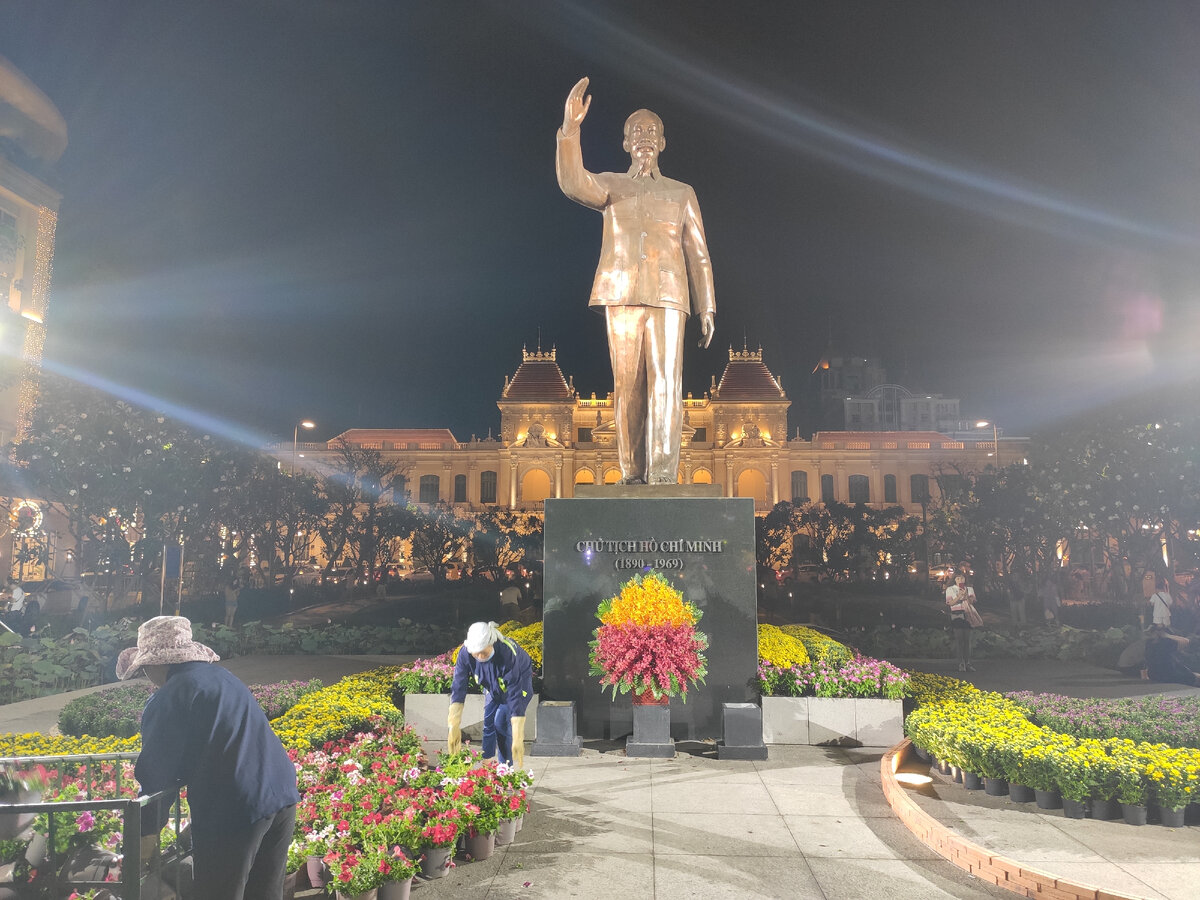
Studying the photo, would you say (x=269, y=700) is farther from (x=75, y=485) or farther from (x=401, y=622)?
(x=75, y=485)

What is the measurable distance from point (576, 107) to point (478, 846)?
20.4 feet

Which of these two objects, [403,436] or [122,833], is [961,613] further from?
[403,436]

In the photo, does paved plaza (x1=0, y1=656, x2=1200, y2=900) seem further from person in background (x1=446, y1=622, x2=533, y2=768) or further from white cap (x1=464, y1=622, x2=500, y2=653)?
white cap (x1=464, y1=622, x2=500, y2=653)

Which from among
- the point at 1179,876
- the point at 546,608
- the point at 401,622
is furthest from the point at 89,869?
the point at 401,622

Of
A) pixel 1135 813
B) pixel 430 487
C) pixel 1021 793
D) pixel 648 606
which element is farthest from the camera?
pixel 430 487

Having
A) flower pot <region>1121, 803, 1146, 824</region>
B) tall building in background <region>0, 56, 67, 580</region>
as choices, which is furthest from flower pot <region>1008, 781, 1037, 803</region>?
tall building in background <region>0, 56, 67, 580</region>

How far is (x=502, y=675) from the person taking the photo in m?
5.69

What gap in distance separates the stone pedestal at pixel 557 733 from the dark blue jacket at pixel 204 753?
4.02 meters

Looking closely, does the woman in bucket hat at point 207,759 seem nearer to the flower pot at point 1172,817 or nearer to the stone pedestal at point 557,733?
the stone pedestal at point 557,733

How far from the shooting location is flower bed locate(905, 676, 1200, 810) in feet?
15.8

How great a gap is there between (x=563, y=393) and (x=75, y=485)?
5413 cm

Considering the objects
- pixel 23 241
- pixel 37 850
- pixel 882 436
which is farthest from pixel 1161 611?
pixel 882 436

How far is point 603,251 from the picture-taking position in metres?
8.21

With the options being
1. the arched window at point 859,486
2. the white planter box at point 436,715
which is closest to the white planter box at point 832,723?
the white planter box at point 436,715
